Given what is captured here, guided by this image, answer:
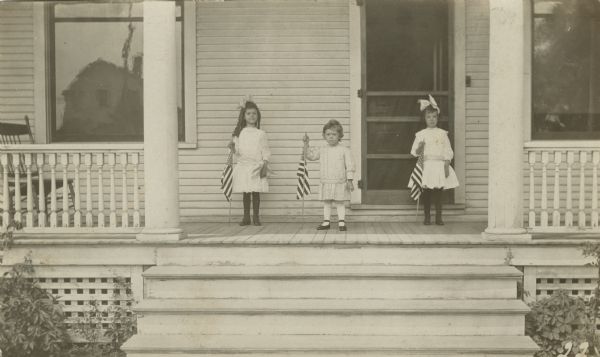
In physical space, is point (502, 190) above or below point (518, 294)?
above

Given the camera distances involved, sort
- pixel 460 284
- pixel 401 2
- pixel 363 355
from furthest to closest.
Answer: pixel 401 2, pixel 460 284, pixel 363 355

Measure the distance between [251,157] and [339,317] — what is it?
266 cm

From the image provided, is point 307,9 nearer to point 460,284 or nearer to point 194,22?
point 194,22

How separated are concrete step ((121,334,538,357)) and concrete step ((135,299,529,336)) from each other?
90 mm

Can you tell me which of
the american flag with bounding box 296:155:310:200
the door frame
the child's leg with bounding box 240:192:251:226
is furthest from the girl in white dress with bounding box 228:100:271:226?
the door frame

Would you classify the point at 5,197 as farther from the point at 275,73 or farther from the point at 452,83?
the point at 452,83

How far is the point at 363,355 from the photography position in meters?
5.73

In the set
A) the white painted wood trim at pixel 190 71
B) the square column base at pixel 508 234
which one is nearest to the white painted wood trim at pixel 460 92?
the square column base at pixel 508 234

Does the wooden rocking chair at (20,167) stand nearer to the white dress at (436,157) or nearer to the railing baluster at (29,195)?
the railing baluster at (29,195)

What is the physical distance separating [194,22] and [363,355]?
4.80 meters

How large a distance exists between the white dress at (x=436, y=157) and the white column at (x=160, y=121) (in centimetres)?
280

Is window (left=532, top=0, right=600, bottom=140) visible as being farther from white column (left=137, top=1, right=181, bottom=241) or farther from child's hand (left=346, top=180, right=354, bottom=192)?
white column (left=137, top=1, right=181, bottom=241)

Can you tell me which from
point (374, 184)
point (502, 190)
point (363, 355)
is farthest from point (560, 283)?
point (374, 184)

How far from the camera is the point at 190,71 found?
866 cm
